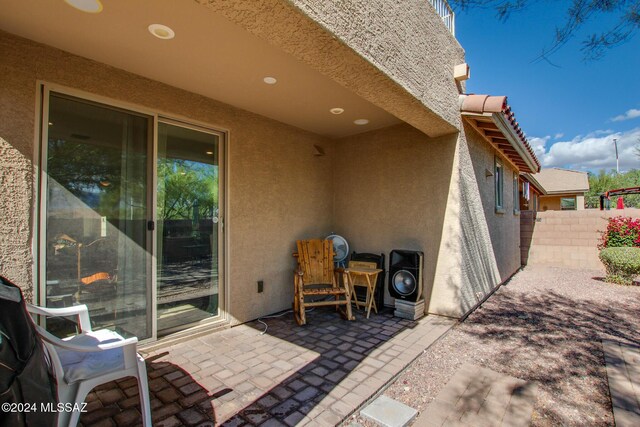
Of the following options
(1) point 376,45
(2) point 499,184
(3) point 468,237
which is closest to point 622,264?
(2) point 499,184

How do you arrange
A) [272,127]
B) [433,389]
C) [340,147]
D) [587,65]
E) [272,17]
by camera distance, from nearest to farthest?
[272,17] → [433,389] → [587,65] → [272,127] → [340,147]

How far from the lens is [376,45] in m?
2.48

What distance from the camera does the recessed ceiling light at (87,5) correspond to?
205 cm

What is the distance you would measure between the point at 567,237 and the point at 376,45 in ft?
30.1

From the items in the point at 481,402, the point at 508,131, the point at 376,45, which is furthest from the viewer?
the point at 508,131

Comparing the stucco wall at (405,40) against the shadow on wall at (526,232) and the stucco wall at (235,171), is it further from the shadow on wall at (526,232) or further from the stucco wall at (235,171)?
the shadow on wall at (526,232)

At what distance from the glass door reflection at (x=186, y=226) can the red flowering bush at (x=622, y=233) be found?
30.6 feet

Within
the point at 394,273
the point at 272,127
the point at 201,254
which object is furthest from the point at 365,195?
the point at 201,254

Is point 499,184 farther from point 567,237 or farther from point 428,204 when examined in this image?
point 567,237

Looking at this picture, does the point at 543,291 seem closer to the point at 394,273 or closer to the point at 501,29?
the point at 394,273

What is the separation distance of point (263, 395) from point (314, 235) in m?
2.99

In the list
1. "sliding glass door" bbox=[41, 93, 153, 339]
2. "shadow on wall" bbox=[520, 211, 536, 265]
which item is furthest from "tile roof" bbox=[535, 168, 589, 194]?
"sliding glass door" bbox=[41, 93, 153, 339]

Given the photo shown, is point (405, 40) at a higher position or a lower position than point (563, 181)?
lower

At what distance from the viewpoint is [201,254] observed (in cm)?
372
